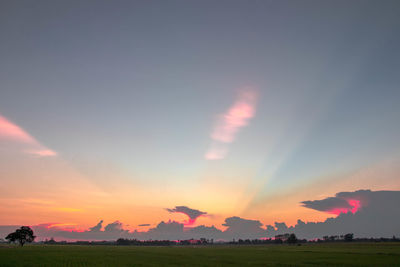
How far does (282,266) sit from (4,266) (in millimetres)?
41780

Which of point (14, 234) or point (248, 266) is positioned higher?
point (14, 234)

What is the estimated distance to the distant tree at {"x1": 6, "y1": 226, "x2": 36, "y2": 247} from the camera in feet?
507

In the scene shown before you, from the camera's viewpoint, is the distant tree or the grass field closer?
the grass field

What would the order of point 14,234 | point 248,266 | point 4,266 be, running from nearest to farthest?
point 4,266 < point 248,266 < point 14,234

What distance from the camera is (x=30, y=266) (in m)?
41.7

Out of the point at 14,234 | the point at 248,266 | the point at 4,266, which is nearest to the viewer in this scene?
the point at 4,266

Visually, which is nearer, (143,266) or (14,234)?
(143,266)

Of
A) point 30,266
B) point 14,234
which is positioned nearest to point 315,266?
point 30,266

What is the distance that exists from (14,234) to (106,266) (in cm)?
14781

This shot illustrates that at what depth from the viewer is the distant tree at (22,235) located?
154 m

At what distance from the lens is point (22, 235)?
158m

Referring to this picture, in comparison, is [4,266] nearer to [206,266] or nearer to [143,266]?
[143,266]

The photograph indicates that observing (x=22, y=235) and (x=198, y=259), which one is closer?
(x=198, y=259)

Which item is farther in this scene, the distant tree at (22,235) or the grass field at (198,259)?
the distant tree at (22,235)
